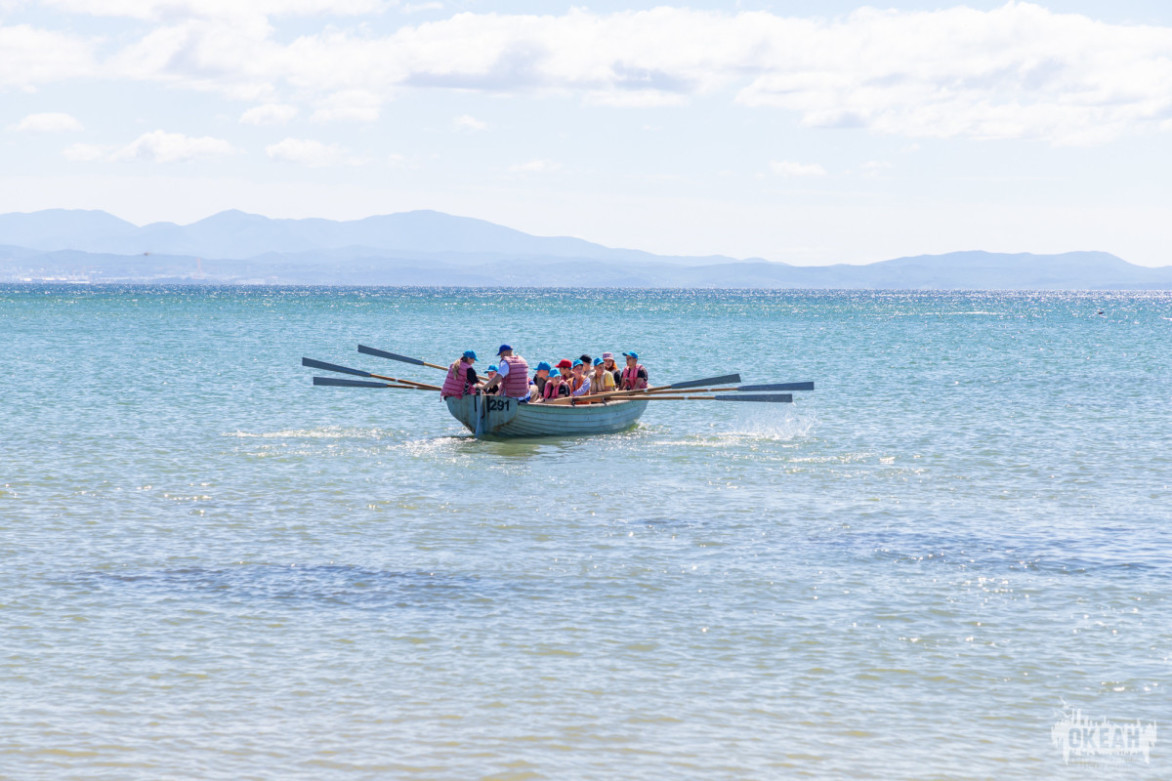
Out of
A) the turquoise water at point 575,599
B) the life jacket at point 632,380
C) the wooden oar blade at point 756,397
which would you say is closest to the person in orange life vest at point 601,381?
the life jacket at point 632,380

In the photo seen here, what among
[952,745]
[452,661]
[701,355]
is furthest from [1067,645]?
[701,355]

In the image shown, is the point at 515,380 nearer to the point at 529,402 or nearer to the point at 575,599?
the point at 529,402

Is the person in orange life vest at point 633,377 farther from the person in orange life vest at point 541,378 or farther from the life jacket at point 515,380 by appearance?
the life jacket at point 515,380

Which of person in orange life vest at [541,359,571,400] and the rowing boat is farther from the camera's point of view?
person in orange life vest at [541,359,571,400]

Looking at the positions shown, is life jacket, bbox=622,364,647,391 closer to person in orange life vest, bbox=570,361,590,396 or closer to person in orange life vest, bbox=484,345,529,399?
person in orange life vest, bbox=570,361,590,396

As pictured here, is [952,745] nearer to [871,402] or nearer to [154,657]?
[154,657]

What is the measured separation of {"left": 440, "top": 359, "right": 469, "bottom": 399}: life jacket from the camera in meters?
27.3

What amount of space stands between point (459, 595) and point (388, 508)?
5658 mm

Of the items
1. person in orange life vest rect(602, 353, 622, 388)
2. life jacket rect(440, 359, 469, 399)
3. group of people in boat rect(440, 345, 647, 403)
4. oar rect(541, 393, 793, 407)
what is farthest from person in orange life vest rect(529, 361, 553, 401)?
person in orange life vest rect(602, 353, 622, 388)

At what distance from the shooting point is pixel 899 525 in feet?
59.8

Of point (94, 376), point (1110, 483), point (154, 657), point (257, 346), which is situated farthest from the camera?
point (257, 346)

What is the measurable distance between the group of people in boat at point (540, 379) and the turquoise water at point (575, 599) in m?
1.29

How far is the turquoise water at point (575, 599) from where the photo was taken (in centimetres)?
984

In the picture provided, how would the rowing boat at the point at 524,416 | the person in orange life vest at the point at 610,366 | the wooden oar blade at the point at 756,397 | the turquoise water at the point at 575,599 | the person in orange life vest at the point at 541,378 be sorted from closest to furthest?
the turquoise water at the point at 575,599, the rowing boat at the point at 524,416, the person in orange life vest at the point at 541,378, the wooden oar blade at the point at 756,397, the person in orange life vest at the point at 610,366
